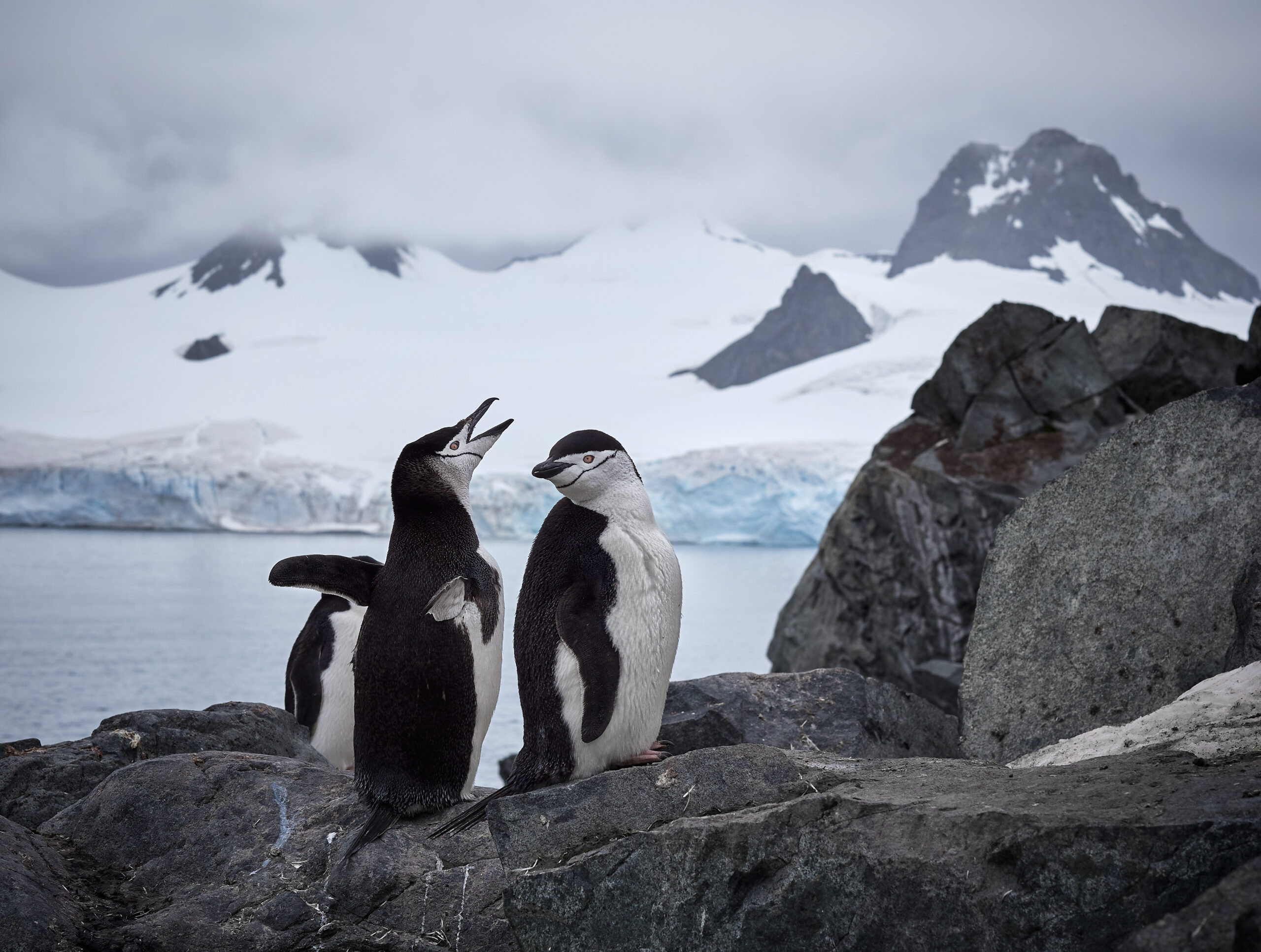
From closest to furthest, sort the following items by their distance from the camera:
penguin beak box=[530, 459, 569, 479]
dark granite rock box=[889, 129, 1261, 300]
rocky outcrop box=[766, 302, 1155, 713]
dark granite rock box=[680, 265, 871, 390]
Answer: penguin beak box=[530, 459, 569, 479] → rocky outcrop box=[766, 302, 1155, 713] → dark granite rock box=[680, 265, 871, 390] → dark granite rock box=[889, 129, 1261, 300]

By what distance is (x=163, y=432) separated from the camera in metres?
34.5

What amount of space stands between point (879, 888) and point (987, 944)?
19 cm

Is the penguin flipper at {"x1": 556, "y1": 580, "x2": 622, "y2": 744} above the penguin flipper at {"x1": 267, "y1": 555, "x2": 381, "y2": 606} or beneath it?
beneath

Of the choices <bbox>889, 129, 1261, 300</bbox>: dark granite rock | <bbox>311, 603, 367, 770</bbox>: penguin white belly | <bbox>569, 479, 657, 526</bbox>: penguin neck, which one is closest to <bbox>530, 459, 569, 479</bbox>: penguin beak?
<bbox>569, 479, 657, 526</bbox>: penguin neck

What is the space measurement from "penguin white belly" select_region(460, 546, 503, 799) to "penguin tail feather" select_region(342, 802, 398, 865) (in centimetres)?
24

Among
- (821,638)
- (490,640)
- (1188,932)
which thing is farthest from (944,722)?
(821,638)

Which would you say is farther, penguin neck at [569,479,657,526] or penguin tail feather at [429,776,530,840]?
penguin neck at [569,479,657,526]

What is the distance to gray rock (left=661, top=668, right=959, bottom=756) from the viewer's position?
341cm

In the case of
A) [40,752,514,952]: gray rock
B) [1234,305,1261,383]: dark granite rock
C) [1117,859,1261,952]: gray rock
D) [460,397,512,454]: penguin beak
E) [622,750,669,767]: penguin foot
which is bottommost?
[40,752,514,952]: gray rock

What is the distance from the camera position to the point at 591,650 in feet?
8.43

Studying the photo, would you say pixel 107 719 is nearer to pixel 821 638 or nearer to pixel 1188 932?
pixel 1188 932

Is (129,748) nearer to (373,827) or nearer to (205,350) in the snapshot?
(373,827)

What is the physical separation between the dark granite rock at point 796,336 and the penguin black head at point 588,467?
51119 millimetres

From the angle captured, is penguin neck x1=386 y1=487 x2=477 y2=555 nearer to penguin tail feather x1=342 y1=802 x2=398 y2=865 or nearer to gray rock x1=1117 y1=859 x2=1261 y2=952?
penguin tail feather x1=342 y1=802 x2=398 y2=865
